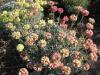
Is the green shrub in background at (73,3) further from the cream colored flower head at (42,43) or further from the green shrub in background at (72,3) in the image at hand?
the cream colored flower head at (42,43)

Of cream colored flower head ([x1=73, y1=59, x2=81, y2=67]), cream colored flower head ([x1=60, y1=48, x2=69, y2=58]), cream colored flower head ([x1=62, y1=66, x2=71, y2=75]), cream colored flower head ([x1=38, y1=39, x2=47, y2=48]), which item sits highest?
cream colored flower head ([x1=38, y1=39, x2=47, y2=48])

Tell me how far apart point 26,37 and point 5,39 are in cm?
125

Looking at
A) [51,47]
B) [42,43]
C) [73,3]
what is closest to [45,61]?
[42,43]

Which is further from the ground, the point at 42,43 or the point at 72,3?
the point at 72,3

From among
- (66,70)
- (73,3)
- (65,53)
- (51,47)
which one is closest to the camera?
(66,70)

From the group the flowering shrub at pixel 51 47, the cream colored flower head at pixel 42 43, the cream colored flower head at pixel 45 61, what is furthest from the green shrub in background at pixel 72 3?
the cream colored flower head at pixel 45 61

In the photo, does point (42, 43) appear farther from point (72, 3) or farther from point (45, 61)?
point (72, 3)

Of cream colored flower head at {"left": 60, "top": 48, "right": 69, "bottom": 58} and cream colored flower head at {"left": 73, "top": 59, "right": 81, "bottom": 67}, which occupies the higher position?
cream colored flower head at {"left": 60, "top": 48, "right": 69, "bottom": 58}

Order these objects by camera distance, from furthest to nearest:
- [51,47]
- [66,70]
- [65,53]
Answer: [51,47] < [65,53] < [66,70]

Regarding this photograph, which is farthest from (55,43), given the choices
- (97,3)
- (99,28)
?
(97,3)

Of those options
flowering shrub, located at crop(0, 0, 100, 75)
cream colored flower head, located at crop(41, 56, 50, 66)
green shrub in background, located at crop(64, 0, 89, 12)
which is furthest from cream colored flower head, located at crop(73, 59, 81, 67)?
green shrub in background, located at crop(64, 0, 89, 12)

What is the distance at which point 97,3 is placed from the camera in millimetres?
7941

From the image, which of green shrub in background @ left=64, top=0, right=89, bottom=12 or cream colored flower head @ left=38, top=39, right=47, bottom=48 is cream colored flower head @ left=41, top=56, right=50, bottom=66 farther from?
green shrub in background @ left=64, top=0, right=89, bottom=12

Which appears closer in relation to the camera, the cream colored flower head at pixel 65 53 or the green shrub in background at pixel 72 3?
the cream colored flower head at pixel 65 53
